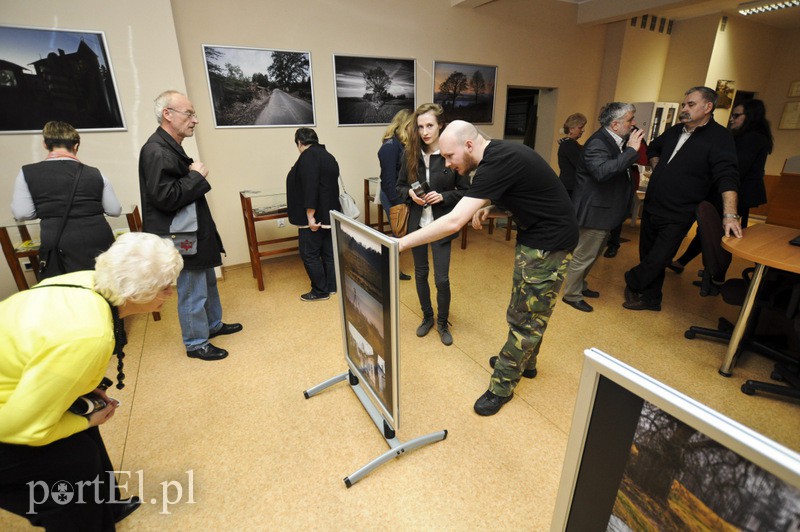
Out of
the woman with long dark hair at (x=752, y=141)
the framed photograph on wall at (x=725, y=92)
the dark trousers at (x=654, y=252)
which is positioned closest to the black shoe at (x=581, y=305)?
the dark trousers at (x=654, y=252)

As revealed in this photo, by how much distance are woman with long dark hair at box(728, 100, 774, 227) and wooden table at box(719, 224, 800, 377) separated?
1.11 metres

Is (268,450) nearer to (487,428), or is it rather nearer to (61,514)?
(61,514)

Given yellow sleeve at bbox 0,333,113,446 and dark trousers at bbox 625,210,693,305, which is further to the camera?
dark trousers at bbox 625,210,693,305

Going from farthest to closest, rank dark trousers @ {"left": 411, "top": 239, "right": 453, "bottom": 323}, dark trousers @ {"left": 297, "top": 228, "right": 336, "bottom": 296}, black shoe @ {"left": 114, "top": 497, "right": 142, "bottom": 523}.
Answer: dark trousers @ {"left": 297, "top": 228, "right": 336, "bottom": 296} < dark trousers @ {"left": 411, "top": 239, "right": 453, "bottom": 323} < black shoe @ {"left": 114, "top": 497, "right": 142, "bottom": 523}

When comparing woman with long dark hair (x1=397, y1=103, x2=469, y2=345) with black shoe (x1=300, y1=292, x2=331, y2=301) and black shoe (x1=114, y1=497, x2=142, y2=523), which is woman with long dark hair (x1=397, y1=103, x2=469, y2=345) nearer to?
black shoe (x1=300, y1=292, x2=331, y2=301)

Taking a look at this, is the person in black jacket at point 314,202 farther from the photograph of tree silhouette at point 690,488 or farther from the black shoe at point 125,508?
the photograph of tree silhouette at point 690,488

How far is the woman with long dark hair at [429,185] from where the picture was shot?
2.39 m

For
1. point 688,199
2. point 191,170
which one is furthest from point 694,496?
point 688,199

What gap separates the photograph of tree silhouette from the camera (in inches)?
17.5

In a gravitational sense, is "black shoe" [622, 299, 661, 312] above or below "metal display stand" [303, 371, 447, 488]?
below

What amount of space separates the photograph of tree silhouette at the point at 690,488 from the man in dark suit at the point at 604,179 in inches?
104

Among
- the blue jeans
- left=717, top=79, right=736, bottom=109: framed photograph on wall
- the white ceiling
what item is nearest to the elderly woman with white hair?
the blue jeans

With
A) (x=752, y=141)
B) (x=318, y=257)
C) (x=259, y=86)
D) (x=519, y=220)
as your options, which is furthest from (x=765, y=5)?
(x=318, y=257)

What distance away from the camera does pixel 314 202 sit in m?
3.15
